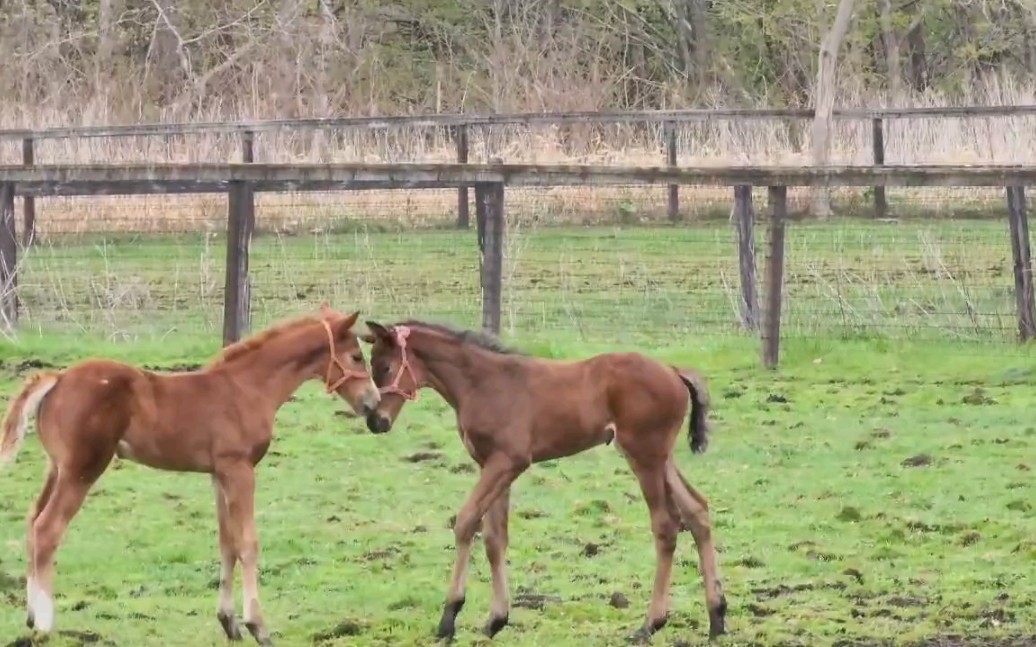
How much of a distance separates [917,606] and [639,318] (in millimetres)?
7342

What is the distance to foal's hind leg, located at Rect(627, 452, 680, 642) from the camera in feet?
20.9

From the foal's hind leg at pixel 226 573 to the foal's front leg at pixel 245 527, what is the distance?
69 mm

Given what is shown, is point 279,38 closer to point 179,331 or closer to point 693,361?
point 179,331

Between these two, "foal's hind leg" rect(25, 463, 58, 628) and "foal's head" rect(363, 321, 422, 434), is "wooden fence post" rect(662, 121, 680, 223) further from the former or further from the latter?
"foal's hind leg" rect(25, 463, 58, 628)

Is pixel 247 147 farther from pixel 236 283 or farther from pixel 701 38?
pixel 701 38

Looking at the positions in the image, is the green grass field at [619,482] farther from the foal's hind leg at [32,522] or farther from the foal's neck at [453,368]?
the foal's neck at [453,368]

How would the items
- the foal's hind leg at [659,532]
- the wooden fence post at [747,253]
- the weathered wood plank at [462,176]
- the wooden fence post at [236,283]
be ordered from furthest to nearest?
the wooden fence post at [747,253] → the wooden fence post at [236,283] → the weathered wood plank at [462,176] → the foal's hind leg at [659,532]

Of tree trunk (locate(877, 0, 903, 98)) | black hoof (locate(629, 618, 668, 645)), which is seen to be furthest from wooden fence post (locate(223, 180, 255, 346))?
tree trunk (locate(877, 0, 903, 98))

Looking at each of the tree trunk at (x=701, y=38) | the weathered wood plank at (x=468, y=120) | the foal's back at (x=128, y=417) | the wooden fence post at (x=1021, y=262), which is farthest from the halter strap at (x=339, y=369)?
the tree trunk at (x=701, y=38)

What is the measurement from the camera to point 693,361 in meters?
12.2

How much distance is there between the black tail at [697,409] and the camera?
6.73 metres

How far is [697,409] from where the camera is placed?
22.2 ft

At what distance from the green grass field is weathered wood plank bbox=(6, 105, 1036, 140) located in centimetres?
483

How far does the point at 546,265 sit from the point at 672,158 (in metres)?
5.14
